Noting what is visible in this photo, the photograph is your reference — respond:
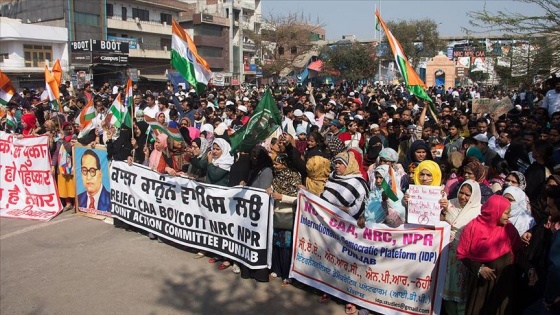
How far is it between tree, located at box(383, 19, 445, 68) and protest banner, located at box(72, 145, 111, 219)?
38.0 m

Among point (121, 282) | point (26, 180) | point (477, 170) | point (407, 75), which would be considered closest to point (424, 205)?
point (477, 170)

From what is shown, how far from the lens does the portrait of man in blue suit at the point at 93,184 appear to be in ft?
24.5

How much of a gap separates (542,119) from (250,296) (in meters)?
6.10

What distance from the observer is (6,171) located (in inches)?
324

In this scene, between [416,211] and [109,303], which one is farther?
[109,303]

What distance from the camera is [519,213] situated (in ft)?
13.4

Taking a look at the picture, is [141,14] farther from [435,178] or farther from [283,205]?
[435,178]

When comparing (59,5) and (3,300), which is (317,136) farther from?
(59,5)

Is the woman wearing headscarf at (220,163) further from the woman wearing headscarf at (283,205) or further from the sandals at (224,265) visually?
the sandals at (224,265)

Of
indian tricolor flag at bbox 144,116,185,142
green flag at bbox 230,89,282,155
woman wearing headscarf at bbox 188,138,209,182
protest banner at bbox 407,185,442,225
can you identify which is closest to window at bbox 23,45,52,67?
indian tricolor flag at bbox 144,116,185,142

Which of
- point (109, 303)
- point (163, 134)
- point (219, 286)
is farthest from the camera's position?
point (163, 134)

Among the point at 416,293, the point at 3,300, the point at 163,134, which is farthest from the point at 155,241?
the point at 416,293

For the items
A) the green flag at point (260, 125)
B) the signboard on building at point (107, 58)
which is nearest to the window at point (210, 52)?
the signboard on building at point (107, 58)

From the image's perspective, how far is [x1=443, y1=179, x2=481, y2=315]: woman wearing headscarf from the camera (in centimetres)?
398
